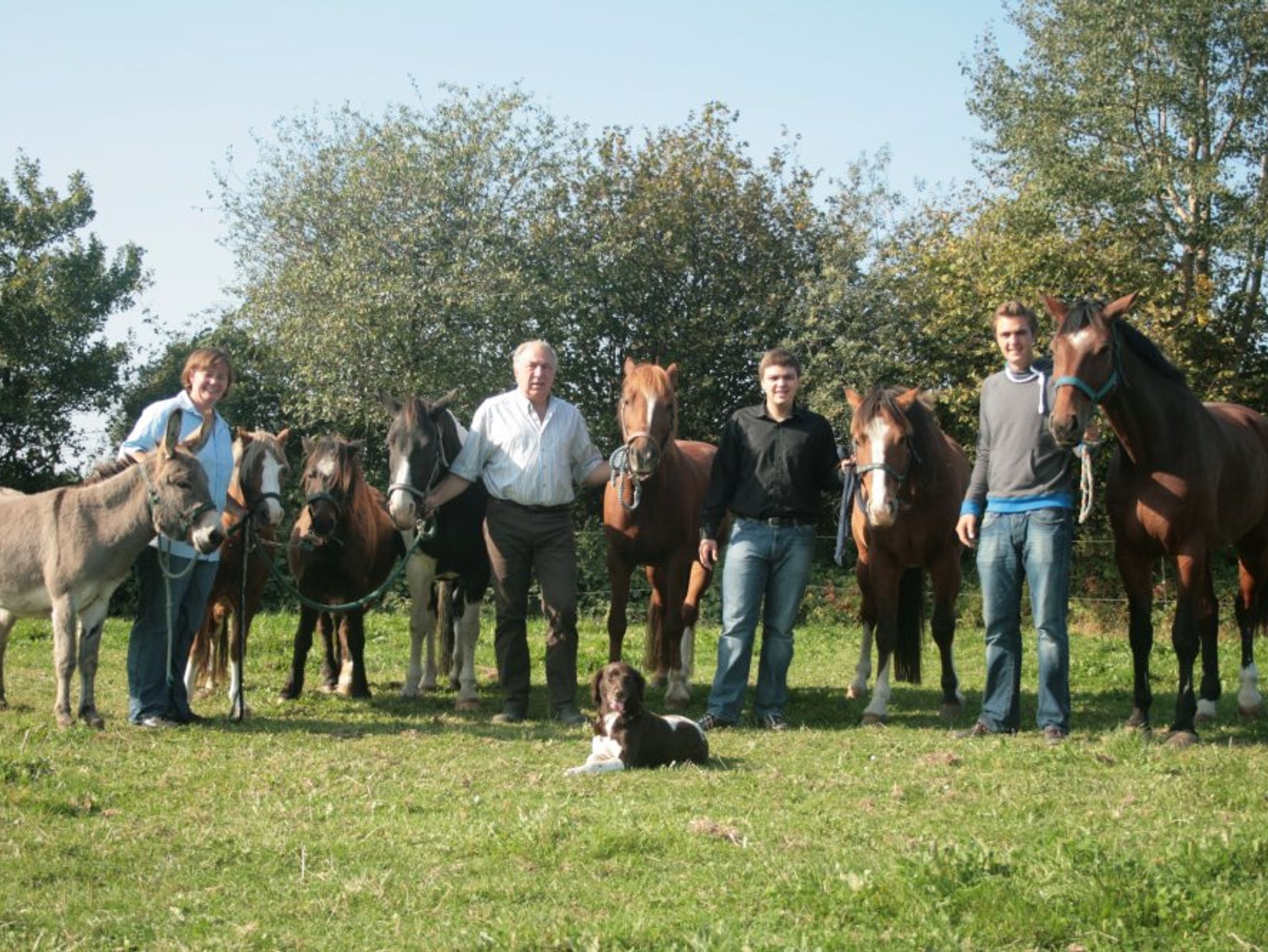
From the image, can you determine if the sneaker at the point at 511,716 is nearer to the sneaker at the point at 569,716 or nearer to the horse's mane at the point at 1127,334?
the sneaker at the point at 569,716

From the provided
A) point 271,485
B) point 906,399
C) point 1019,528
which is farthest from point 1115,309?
point 271,485

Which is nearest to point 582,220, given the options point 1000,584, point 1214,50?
point 1214,50

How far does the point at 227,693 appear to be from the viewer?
9.40 metres

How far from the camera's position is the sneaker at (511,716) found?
8.26 meters

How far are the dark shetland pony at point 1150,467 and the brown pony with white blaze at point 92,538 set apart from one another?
4.88m

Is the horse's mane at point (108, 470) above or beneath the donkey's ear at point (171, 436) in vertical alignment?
beneath

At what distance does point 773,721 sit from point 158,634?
383 cm

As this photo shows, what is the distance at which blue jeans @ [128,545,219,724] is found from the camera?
7672 millimetres

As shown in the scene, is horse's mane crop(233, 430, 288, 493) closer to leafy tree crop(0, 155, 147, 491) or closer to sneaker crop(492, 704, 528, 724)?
sneaker crop(492, 704, 528, 724)

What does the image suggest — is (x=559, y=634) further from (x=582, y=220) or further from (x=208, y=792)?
(x=582, y=220)

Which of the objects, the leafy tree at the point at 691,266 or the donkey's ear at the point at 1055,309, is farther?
the leafy tree at the point at 691,266

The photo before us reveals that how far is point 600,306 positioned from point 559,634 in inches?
688

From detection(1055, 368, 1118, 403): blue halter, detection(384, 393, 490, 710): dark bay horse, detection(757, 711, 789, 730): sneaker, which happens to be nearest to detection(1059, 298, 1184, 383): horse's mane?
detection(1055, 368, 1118, 403): blue halter

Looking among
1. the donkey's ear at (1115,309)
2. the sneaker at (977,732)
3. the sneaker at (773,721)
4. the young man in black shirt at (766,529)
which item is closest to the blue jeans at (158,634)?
the young man in black shirt at (766,529)
